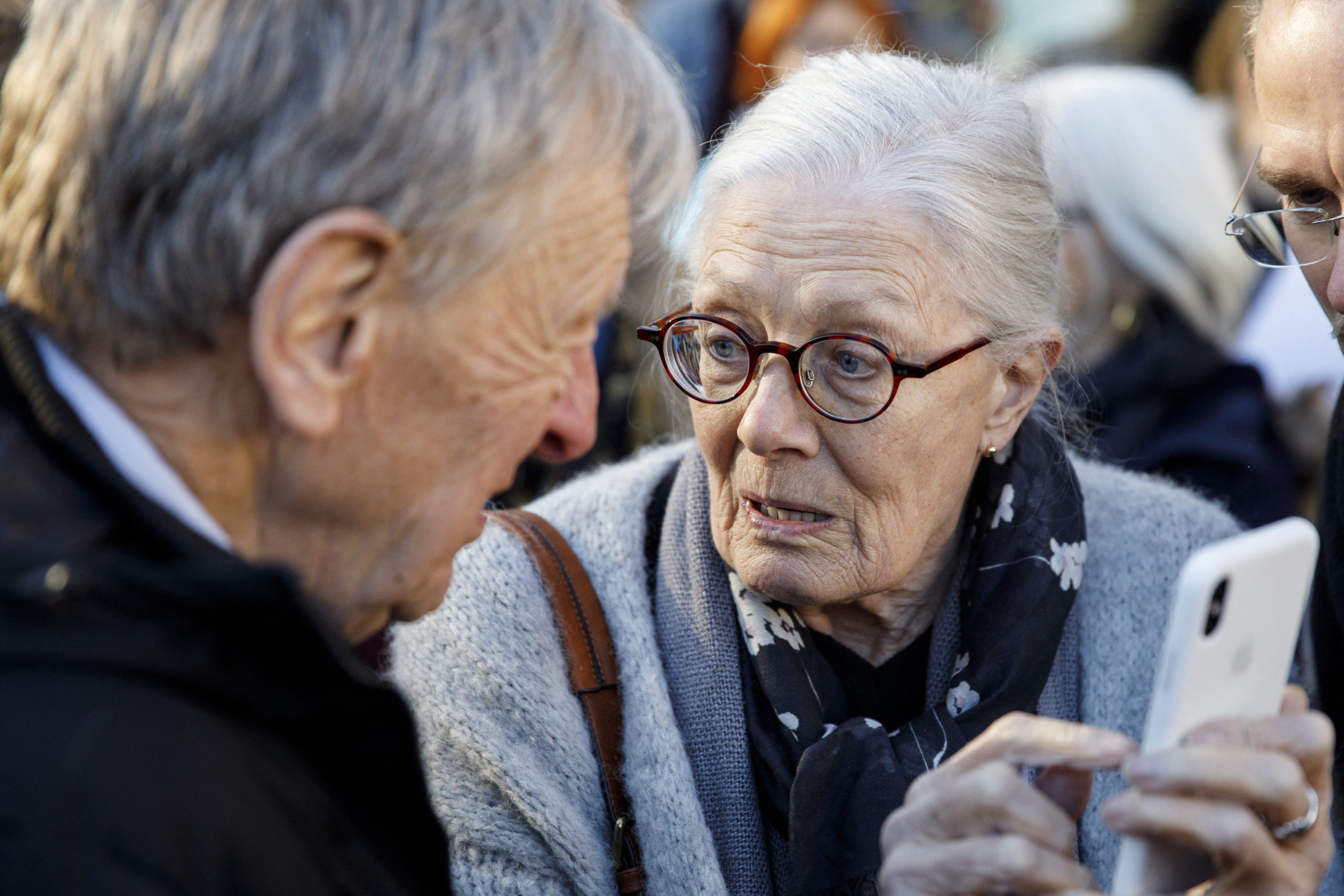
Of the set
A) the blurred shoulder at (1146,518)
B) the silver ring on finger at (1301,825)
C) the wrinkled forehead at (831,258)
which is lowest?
the blurred shoulder at (1146,518)

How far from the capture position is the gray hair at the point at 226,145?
113 centimetres

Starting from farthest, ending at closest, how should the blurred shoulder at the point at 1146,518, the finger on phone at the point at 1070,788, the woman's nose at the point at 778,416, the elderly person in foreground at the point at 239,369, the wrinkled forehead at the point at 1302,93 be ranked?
1. the blurred shoulder at the point at 1146,518
2. the woman's nose at the point at 778,416
3. the wrinkled forehead at the point at 1302,93
4. the finger on phone at the point at 1070,788
5. the elderly person in foreground at the point at 239,369

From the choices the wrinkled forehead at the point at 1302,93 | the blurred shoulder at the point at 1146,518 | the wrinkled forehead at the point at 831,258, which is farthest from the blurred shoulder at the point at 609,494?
the wrinkled forehead at the point at 1302,93

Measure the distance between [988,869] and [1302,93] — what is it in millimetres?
1409

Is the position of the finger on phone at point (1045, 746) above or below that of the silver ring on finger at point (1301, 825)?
above

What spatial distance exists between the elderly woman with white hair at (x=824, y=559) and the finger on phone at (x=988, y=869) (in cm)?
58

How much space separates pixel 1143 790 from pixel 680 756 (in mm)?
930

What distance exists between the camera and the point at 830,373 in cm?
208

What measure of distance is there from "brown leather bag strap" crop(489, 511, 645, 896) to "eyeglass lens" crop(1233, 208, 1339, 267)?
144 cm

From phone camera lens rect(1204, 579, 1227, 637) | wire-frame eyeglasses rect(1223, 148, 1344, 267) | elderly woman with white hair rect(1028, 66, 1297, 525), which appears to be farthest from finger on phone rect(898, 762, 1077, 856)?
Result: elderly woman with white hair rect(1028, 66, 1297, 525)

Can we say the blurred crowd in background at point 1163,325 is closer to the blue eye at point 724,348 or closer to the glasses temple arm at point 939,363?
the blue eye at point 724,348

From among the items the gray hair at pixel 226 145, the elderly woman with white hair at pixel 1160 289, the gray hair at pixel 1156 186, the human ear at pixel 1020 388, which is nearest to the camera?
the gray hair at pixel 226 145

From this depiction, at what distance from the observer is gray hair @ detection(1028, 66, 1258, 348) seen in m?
3.96

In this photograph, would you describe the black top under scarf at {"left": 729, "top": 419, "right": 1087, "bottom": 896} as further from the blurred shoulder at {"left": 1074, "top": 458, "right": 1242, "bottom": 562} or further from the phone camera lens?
the phone camera lens
